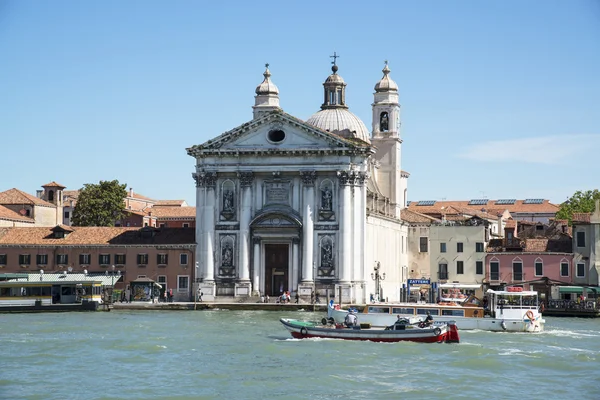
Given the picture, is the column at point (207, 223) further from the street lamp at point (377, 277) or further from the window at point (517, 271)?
the window at point (517, 271)

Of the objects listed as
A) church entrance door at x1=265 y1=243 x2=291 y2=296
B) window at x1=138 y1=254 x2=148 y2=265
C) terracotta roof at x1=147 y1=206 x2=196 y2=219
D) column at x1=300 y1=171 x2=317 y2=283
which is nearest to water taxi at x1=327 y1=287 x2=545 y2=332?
column at x1=300 y1=171 x2=317 y2=283

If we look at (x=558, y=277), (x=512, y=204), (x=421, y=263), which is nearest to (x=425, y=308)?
(x=558, y=277)

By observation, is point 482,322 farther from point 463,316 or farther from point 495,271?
point 495,271

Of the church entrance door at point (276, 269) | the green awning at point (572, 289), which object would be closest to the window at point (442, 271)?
the green awning at point (572, 289)

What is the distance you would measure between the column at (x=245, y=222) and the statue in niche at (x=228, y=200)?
0.88 m

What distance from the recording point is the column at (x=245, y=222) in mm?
73062

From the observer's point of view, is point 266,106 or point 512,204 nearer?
point 266,106

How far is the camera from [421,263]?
86938 mm

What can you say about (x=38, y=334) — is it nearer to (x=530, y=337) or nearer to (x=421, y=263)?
(x=530, y=337)

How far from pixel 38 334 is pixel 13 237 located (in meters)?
30.8

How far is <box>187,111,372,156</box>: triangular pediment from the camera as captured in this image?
71.7 m

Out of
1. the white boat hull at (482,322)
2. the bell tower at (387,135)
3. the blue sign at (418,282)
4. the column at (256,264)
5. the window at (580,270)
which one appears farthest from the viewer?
the bell tower at (387,135)

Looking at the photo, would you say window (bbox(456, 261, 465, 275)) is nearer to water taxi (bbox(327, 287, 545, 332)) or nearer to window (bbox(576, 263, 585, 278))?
window (bbox(576, 263, 585, 278))

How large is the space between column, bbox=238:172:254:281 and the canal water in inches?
771
